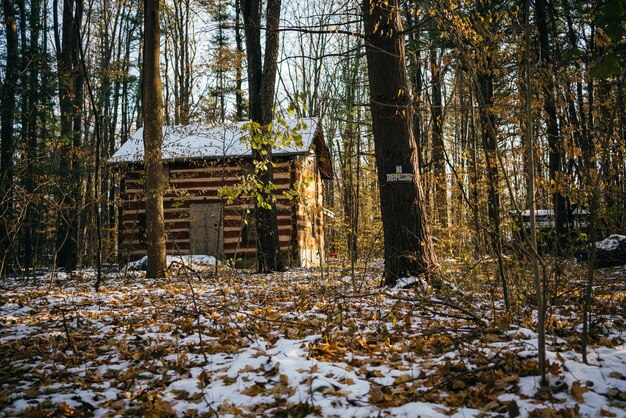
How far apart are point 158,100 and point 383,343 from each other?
8.99 m

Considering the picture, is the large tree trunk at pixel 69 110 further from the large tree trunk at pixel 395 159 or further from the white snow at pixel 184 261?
the large tree trunk at pixel 395 159

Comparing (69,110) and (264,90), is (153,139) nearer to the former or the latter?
(264,90)

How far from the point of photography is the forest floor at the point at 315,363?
9.73 ft

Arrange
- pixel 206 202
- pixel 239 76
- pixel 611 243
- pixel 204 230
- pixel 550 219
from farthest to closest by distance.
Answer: pixel 239 76 → pixel 206 202 → pixel 204 230 → pixel 611 243 → pixel 550 219

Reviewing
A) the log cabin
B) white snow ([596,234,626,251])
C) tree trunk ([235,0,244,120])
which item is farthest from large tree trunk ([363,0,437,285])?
tree trunk ([235,0,244,120])

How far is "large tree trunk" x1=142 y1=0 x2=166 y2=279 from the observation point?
1084cm

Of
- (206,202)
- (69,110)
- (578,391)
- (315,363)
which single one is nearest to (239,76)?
(206,202)

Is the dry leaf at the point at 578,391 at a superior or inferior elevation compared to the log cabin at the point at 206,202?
inferior

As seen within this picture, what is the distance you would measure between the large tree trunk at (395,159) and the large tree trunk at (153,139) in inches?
244

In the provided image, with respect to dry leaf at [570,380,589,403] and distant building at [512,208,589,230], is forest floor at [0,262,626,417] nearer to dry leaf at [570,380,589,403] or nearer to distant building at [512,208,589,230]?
dry leaf at [570,380,589,403]

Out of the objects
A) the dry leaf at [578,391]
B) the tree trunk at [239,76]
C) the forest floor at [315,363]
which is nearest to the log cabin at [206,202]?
the tree trunk at [239,76]

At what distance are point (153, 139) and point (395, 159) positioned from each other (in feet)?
21.7

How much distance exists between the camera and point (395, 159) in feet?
22.0

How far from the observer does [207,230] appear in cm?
1716
